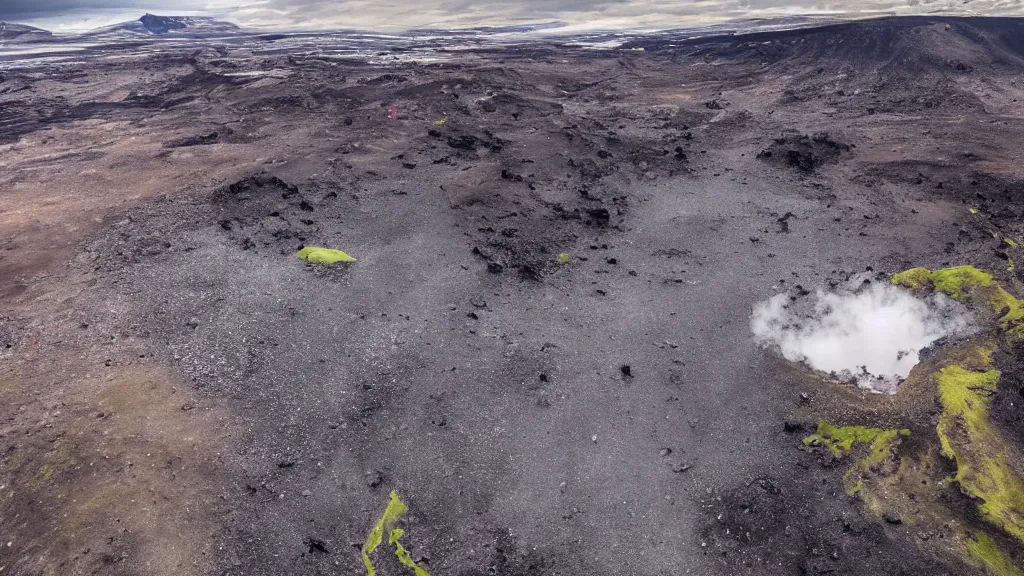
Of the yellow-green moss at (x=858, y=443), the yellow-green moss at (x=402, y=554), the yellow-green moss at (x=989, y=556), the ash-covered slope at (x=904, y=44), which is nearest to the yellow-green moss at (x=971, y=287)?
the yellow-green moss at (x=858, y=443)

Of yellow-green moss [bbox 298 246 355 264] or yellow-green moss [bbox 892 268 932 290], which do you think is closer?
yellow-green moss [bbox 892 268 932 290]

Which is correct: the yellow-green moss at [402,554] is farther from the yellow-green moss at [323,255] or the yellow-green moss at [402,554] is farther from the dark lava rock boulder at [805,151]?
the dark lava rock boulder at [805,151]

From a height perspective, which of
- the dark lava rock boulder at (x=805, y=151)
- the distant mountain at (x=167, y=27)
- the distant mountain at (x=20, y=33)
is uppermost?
the distant mountain at (x=167, y=27)

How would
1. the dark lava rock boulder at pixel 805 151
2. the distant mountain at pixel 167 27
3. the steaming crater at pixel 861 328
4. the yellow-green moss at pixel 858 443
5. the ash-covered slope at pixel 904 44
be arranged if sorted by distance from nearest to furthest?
1. the yellow-green moss at pixel 858 443
2. the steaming crater at pixel 861 328
3. the dark lava rock boulder at pixel 805 151
4. the ash-covered slope at pixel 904 44
5. the distant mountain at pixel 167 27

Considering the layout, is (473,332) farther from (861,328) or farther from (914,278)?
(914,278)

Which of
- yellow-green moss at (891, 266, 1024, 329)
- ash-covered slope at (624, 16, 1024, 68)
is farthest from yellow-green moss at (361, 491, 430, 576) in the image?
ash-covered slope at (624, 16, 1024, 68)

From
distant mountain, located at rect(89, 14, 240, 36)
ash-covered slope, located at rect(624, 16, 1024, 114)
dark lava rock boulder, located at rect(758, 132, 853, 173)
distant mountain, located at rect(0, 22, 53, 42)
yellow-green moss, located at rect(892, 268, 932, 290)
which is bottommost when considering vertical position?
yellow-green moss, located at rect(892, 268, 932, 290)

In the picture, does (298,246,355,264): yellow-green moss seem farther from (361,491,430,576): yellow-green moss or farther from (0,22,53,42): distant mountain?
(0,22,53,42): distant mountain
